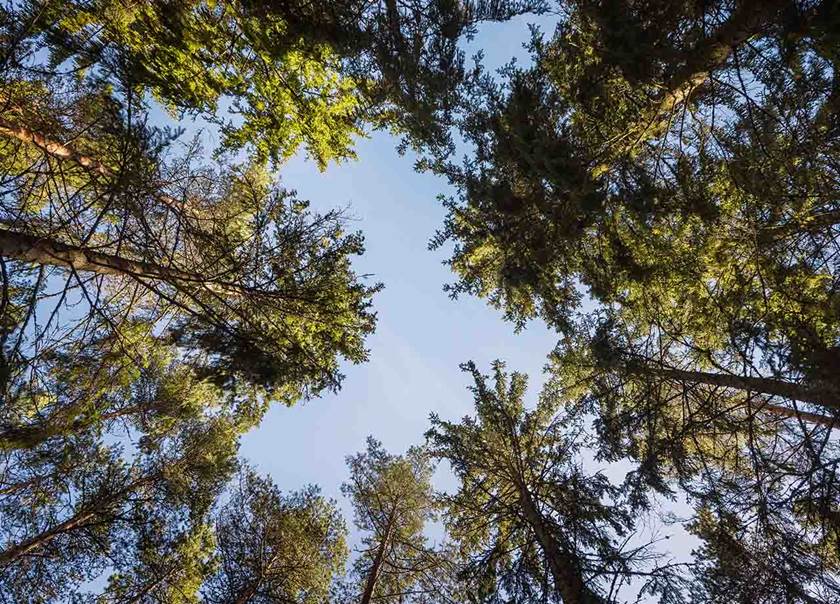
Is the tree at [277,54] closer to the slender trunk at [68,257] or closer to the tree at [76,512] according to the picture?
the slender trunk at [68,257]

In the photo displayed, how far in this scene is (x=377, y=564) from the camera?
8.87 meters

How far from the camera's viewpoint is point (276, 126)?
309 inches

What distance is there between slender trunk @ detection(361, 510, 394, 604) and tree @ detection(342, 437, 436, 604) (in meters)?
0.02

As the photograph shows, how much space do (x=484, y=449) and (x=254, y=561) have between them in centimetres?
565

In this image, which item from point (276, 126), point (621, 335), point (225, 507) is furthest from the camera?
point (225, 507)

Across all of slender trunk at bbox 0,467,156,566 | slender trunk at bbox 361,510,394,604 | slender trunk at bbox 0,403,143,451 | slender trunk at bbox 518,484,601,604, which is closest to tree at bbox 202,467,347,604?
slender trunk at bbox 361,510,394,604

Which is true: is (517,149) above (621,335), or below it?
above

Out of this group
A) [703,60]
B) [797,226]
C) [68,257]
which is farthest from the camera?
[797,226]

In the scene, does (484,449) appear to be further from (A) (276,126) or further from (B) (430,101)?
(A) (276,126)

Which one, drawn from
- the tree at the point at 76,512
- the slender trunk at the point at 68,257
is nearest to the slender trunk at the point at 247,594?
the tree at the point at 76,512

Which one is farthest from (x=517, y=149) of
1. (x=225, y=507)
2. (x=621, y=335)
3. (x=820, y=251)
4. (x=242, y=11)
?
(x=225, y=507)

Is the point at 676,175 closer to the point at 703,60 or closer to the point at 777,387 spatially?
the point at 703,60

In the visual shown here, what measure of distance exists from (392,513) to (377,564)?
70.0 inches

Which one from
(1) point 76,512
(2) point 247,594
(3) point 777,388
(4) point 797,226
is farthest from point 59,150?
(4) point 797,226
